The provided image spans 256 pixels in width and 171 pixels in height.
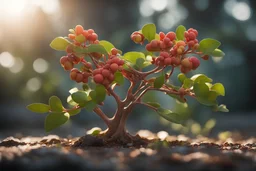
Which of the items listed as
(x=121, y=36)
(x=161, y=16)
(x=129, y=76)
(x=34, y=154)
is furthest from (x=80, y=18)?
(x=34, y=154)

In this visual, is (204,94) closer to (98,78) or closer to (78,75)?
(98,78)

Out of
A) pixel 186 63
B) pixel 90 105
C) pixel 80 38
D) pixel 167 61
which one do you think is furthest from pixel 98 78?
pixel 186 63

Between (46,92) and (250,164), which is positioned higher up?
(46,92)

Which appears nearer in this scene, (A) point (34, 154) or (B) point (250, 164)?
(B) point (250, 164)

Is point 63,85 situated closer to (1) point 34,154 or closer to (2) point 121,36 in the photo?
(2) point 121,36

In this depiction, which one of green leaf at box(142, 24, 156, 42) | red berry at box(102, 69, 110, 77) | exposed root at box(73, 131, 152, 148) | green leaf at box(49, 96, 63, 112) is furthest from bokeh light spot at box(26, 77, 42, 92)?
red berry at box(102, 69, 110, 77)

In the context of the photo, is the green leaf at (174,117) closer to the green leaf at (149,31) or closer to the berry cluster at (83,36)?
the green leaf at (149,31)

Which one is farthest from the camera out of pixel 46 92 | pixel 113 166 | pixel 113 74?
pixel 46 92
